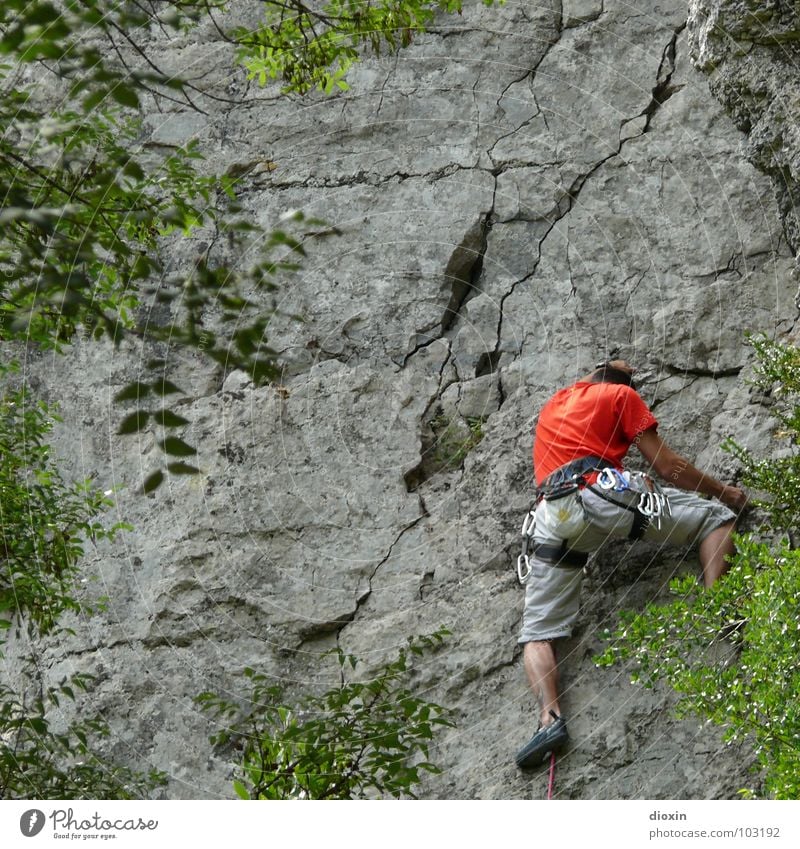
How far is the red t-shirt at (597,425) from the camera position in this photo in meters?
4.21

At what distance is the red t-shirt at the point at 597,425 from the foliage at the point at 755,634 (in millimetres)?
407

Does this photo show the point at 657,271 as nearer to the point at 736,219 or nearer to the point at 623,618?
the point at 736,219

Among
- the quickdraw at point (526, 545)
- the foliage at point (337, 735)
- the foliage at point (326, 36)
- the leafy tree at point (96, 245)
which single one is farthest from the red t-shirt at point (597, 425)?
the foliage at point (326, 36)

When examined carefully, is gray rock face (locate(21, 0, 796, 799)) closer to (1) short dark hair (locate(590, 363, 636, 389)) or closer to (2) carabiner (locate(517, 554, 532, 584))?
(2) carabiner (locate(517, 554, 532, 584))

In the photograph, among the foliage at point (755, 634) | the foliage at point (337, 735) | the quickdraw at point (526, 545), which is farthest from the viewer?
the quickdraw at point (526, 545)

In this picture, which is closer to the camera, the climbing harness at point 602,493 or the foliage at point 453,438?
the climbing harness at point 602,493

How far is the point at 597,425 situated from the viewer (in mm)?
4219

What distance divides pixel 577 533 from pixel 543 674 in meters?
0.50

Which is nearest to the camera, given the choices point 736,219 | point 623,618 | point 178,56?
point 623,618

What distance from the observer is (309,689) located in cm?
428

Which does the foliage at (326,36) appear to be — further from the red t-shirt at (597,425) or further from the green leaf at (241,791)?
the green leaf at (241,791)

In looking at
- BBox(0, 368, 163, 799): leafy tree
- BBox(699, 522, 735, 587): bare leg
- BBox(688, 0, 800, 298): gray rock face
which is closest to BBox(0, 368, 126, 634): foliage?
BBox(0, 368, 163, 799): leafy tree
